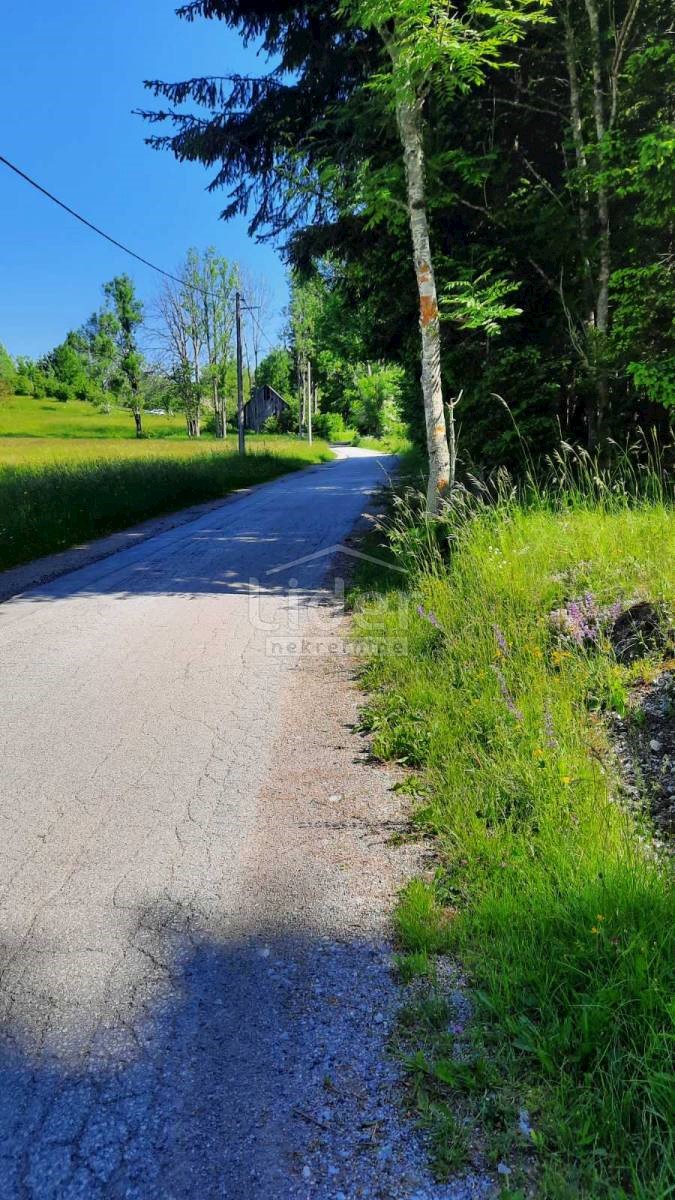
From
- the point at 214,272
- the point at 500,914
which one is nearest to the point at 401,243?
the point at 500,914

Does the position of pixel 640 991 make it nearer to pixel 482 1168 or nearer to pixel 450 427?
pixel 482 1168

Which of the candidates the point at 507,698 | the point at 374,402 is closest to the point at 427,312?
the point at 507,698

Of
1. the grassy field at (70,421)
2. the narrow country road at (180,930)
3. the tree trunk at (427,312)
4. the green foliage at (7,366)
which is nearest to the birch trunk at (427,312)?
the tree trunk at (427,312)

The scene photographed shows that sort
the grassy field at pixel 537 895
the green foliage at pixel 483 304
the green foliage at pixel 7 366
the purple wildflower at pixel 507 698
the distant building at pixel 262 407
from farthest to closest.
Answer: the green foliage at pixel 7 366, the distant building at pixel 262 407, the green foliage at pixel 483 304, the purple wildflower at pixel 507 698, the grassy field at pixel 537 895

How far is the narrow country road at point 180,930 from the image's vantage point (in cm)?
156

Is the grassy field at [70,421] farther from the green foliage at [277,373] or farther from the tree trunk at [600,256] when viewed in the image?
the tree trunk at [600,256]

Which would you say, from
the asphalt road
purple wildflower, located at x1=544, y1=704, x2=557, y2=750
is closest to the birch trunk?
the asphalt road

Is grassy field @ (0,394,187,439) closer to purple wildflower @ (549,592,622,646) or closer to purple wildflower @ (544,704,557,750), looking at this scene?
purple wildflower @ (549,592,622,646)

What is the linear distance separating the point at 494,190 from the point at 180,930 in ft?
29.0

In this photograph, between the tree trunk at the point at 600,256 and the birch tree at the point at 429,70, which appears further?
the tree trunk at the point at 600,256

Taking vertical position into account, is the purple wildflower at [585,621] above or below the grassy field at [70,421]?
below

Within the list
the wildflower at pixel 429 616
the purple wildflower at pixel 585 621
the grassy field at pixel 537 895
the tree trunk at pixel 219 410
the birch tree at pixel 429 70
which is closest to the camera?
the grassy field at pixel 537 895

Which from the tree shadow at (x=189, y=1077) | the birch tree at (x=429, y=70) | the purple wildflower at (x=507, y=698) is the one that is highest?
the birch tree at (x=429, y=70)

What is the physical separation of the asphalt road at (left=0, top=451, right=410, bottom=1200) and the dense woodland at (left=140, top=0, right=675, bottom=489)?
4486mm
